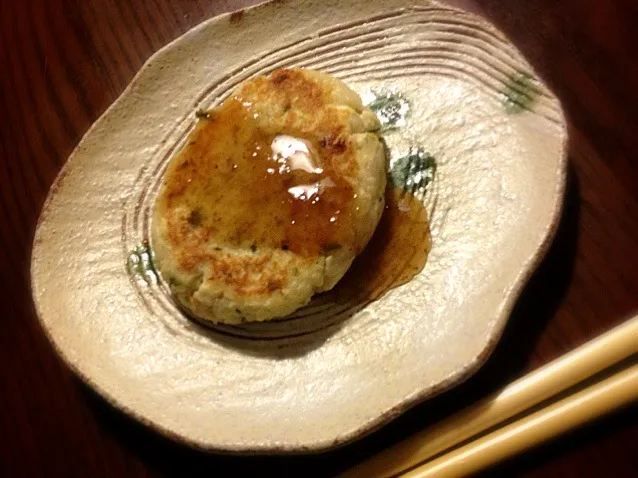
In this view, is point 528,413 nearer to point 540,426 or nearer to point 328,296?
point 540,426

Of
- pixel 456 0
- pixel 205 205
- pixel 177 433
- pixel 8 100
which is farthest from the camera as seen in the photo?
pixel 8 100

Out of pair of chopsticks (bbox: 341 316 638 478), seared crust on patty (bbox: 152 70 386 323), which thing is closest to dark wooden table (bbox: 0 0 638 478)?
pair of chopsticks (bbox: 341 316 638 478)

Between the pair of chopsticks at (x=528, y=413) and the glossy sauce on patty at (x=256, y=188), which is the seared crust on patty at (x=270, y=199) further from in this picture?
the pair of chopsticks at (x=528, y=413)

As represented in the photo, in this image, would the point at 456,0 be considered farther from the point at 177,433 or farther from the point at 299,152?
the point at 177,433

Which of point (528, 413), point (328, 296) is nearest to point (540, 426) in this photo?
point (528, 413)

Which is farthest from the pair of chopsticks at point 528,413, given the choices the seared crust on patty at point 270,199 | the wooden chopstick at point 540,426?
the seared crust on patty at point 270,199

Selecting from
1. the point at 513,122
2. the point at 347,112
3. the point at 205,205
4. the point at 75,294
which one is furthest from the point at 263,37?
the point at 75,294
